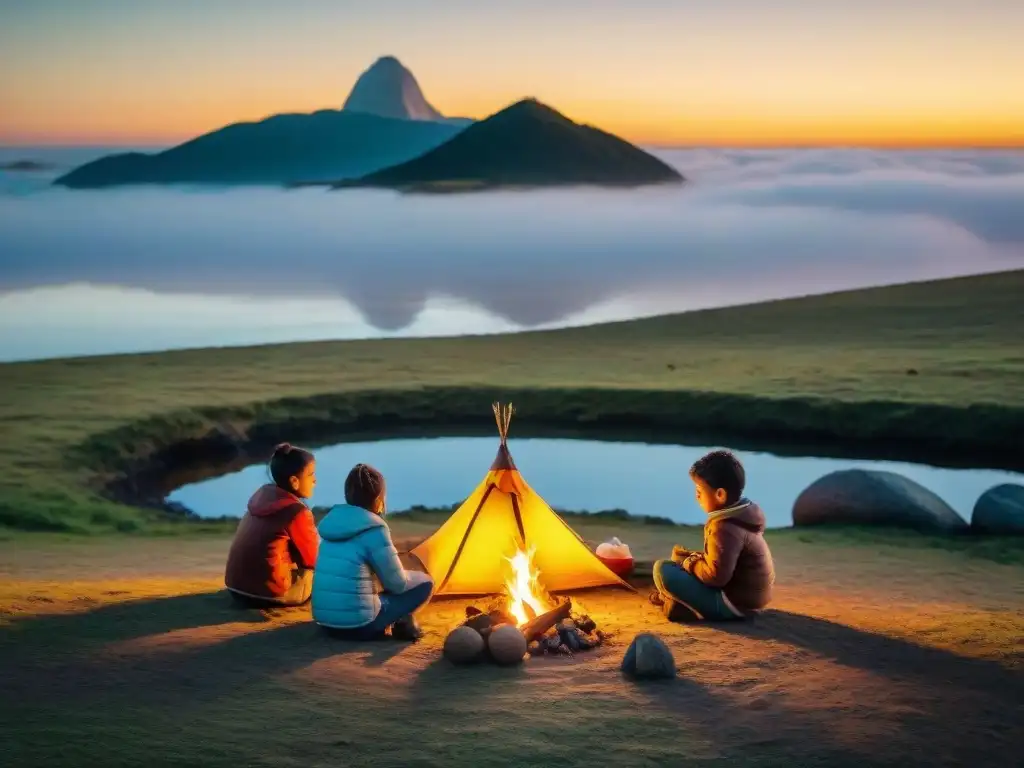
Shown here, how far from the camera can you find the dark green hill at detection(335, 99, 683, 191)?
152 meters

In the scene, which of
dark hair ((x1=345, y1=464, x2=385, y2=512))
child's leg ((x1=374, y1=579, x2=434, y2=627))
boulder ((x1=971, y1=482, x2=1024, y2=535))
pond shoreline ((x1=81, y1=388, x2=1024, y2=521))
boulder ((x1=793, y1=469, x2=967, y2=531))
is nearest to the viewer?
dark hair ((x1=345, y1=464, x2=385, y2=512))

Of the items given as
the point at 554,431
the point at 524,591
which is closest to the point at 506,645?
the point at 524,591

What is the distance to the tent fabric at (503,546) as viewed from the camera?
10031 millimetres

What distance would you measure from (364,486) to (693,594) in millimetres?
2443

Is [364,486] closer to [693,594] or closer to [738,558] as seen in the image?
[693,594]

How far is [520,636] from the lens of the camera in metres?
7.67

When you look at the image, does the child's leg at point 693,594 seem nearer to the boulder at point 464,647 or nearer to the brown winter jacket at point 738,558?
the brown winter jacket at point 738,558

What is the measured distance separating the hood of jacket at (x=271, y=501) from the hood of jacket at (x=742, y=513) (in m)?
2.89

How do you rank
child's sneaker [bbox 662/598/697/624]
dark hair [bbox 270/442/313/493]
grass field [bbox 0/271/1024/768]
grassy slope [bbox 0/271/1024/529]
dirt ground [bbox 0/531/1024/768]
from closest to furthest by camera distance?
1. dirt ground [bbox 0/531/1024/768]
2. grass field [bbox 0/271/1024/768]
3. dark hair [bbox 270/442/313/493]
4. child's sneaker [bbox 662/598/697/624]
5. grassy slope [bbox 0/271/1024/529]

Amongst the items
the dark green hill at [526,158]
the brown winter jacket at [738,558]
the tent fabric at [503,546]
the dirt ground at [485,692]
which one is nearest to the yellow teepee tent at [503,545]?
the tent fabric at [503,546]

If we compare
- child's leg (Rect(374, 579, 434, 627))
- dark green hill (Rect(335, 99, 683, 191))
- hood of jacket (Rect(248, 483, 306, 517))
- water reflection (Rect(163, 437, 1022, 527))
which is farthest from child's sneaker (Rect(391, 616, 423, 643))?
dark green hill (Rect(335, 99, 683, 191))

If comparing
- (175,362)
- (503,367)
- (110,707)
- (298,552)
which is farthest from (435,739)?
(175,362)

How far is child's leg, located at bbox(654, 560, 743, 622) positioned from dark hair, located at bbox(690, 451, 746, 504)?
2.53 feet

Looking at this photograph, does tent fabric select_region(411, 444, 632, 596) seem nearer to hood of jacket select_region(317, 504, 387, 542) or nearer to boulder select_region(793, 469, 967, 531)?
hood of jacket select_region(317, 504, 387, 542)
